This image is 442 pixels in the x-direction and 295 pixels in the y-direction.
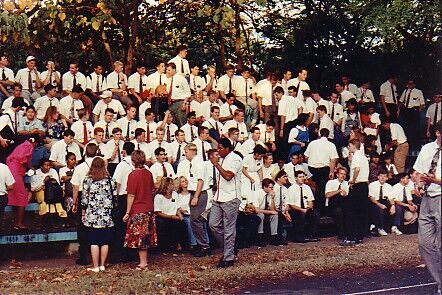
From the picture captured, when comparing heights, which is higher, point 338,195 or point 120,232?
point 338,195

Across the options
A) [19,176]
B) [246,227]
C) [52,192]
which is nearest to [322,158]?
[246,227]

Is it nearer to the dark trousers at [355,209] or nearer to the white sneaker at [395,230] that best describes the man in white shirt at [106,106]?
the dark trousers at [355,209]

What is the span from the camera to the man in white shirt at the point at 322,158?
53.7 feet

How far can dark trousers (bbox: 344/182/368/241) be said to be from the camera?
49.5 feet

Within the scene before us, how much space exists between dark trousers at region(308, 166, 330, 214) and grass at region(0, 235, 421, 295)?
50.0 inches

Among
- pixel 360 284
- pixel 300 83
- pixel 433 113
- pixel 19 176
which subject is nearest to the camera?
pixel 360 284

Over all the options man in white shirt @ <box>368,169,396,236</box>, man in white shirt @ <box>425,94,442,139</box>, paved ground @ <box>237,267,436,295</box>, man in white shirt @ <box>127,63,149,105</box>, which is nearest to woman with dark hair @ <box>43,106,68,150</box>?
man in white shirt @ <box>127,63,149,105</box>

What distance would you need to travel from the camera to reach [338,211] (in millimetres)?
15695

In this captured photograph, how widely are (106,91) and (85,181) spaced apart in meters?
4.53

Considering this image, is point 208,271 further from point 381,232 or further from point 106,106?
point 106,106

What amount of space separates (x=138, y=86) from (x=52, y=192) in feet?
16.0

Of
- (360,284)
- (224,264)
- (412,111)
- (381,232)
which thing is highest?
(412,111)

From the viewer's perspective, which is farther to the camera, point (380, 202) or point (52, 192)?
point (380, 202)

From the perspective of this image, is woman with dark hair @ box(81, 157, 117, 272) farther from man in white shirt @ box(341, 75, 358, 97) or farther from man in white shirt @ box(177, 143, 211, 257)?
man in white shirt @ box(341, 75, 358, 97)
